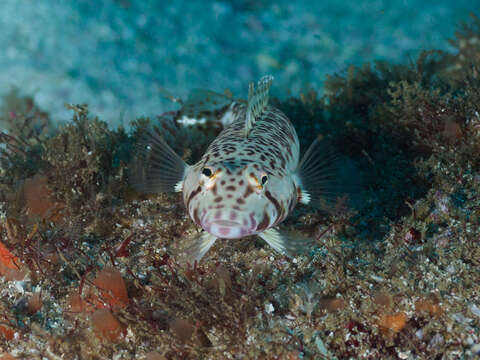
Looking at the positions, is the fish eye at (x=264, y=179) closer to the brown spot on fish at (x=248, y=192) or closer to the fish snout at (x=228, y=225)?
the brown spot on fish at (x=248, y=192)

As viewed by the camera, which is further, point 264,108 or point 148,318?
point 264,108

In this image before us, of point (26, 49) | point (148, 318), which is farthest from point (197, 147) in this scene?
point (26, 49)

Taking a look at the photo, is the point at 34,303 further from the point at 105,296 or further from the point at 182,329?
the point at 182,329

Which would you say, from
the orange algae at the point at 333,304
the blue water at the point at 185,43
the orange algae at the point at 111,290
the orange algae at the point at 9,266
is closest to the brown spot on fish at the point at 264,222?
the orange algae at the point at 333,304

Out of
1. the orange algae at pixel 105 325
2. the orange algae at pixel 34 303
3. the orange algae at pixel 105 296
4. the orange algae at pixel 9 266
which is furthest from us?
the orange algae at pixel 9 266

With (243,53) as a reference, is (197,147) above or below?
below

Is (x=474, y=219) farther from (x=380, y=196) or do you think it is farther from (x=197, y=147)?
(x=197, y=147)
